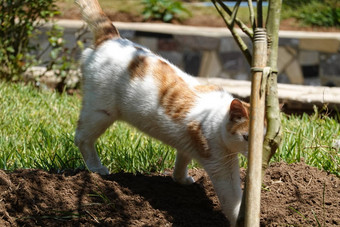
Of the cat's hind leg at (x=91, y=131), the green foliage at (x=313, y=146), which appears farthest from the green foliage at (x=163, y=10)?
the cat's hind leg at (x=91, y=131)

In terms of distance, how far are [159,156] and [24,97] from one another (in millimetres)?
2325

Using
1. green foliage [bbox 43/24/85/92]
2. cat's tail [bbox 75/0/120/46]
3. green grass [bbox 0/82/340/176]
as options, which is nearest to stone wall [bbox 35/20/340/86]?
green foliage [bbox 43/24/85/92]

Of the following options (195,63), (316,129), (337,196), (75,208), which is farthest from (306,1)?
(75,208)

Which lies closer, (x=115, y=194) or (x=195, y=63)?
(x=115, y=194)

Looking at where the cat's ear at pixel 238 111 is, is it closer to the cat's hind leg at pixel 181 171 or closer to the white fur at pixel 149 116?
the white fur at pixel 149 116

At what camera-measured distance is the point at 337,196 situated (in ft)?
11.0

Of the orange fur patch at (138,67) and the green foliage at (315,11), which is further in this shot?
the green foliage at (315,11)

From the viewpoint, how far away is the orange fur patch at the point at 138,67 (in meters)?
3.46

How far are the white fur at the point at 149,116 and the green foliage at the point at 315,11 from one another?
19.3 feet

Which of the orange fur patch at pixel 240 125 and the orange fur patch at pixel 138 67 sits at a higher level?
the orange fur patch at pixel 138 67

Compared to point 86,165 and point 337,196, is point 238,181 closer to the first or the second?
point 337,196

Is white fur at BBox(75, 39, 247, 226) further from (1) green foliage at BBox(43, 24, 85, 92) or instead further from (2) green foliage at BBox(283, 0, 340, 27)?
(2) green foliage at BBox(283, 0, 340, 27)

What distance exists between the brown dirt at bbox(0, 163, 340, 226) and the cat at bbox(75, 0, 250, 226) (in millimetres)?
A: 196

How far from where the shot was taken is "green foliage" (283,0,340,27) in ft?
28.8
